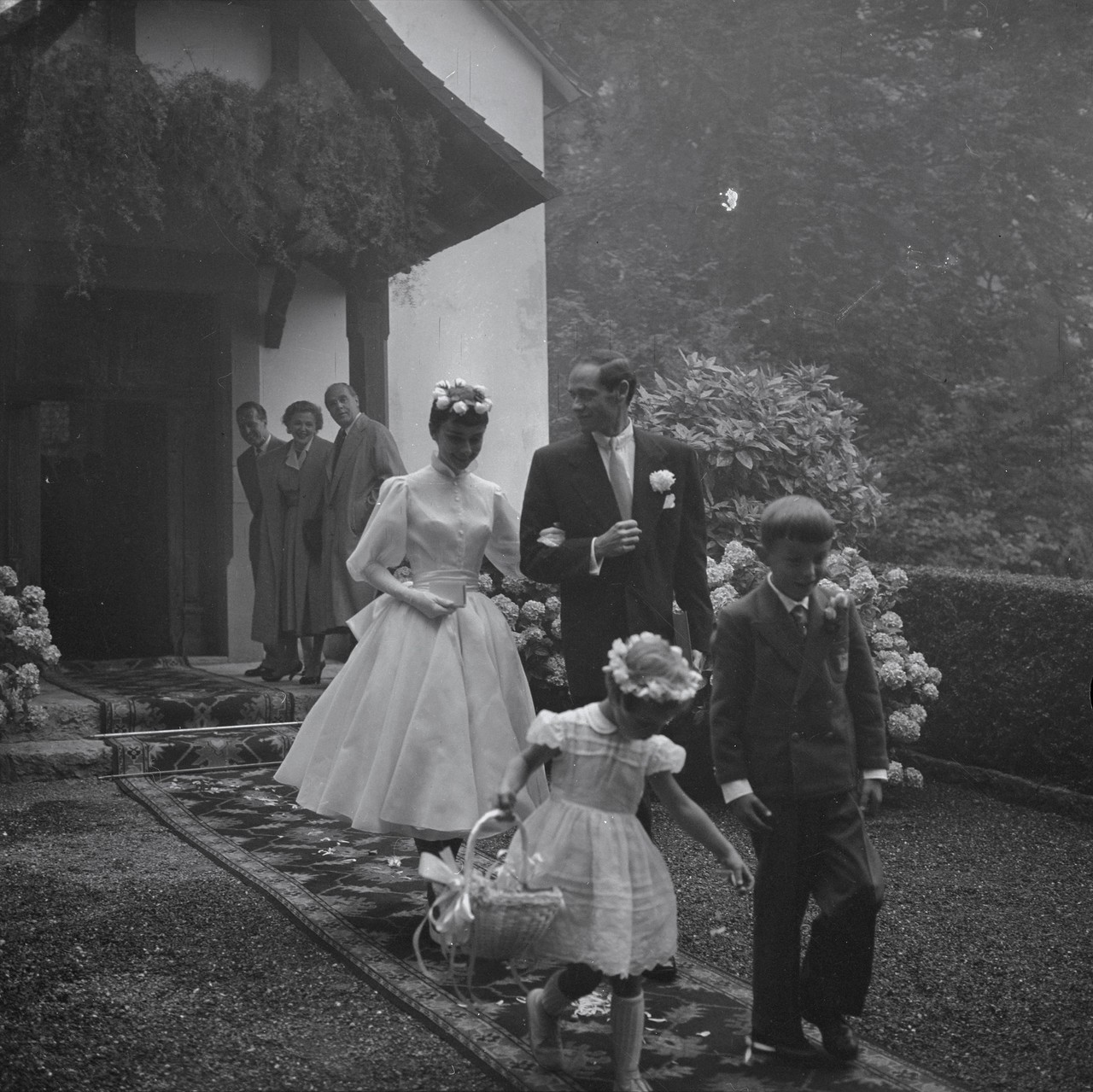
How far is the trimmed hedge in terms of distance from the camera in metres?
7.79

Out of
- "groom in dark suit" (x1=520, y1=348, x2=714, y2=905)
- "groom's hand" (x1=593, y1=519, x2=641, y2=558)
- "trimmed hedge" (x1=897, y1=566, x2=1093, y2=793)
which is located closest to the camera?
"groom's hand" (x1=593, y1=519, x2=641, y2=558)

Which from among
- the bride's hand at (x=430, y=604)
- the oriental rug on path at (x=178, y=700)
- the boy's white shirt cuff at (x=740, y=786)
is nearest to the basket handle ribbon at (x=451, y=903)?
the boy's white shirt cuff at (x=740, y=786)

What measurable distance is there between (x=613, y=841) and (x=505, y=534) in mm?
2018

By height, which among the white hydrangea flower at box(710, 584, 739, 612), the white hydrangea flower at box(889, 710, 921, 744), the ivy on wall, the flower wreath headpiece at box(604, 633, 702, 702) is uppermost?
the ivy on wall

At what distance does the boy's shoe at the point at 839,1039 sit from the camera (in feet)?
12.6

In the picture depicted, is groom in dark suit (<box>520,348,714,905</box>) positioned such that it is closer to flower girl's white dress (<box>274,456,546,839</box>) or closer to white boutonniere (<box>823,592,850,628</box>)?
flower girl's white dress (<box>274,456,546,839</box>)

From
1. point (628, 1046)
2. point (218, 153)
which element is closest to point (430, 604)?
point (628, 1046)

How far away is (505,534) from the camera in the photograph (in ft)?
17.9

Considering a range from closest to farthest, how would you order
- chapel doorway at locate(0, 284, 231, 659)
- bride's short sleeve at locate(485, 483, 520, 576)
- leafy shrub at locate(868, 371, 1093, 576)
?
bride's short sleeve at locate(485, 483, 520, 576) → chapel doorway at locate(0, 284, 231, 659) → leafy shrub at locate(868, 371, 1093, 576)

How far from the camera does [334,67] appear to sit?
10242 millimetres

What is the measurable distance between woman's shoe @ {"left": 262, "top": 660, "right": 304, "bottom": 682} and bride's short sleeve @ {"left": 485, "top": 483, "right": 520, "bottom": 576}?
506 cm

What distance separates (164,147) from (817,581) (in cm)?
609

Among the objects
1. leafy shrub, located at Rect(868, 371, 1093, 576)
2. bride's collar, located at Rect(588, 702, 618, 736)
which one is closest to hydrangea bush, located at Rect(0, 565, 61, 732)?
bride's collar, located at Rect(588, 702, 618, 736)

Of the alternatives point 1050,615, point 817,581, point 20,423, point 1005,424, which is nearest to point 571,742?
point 817,581
